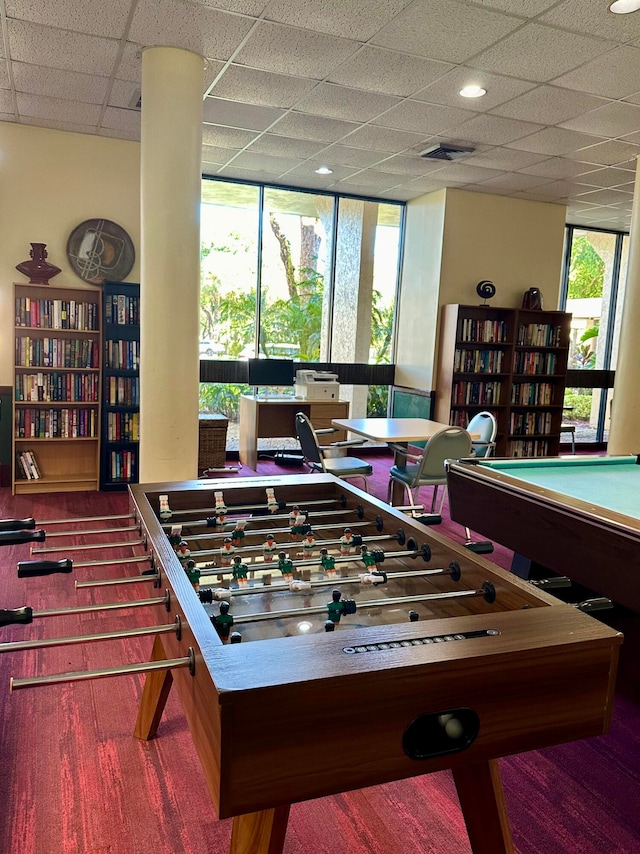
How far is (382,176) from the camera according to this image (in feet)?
21.6

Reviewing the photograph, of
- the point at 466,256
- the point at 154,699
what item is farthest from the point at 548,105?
the point at 154,699

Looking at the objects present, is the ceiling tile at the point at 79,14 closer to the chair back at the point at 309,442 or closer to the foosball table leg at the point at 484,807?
the chair back at the point at 309,442

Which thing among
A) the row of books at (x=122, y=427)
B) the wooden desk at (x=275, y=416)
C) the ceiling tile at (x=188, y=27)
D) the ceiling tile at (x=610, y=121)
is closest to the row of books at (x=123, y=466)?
the row of books at (x=122, y=427)

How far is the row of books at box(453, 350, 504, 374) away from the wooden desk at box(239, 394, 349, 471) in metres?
1.39

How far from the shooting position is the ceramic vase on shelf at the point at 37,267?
17.3ft

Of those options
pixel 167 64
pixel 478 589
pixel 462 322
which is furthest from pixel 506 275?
pixel 478 589

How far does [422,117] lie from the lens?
484 cm

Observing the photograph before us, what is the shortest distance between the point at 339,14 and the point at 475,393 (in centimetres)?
463

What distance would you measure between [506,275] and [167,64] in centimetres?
478

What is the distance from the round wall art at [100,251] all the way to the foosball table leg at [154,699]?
13.9 feet

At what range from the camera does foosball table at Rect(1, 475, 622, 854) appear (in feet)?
3.46

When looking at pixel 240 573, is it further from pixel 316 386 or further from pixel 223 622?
pixel 316 386

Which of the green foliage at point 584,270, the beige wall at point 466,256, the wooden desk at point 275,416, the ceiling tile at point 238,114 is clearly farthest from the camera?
the green foliage at point 584,270

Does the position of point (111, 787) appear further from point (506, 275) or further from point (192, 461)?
point (506, 275)
